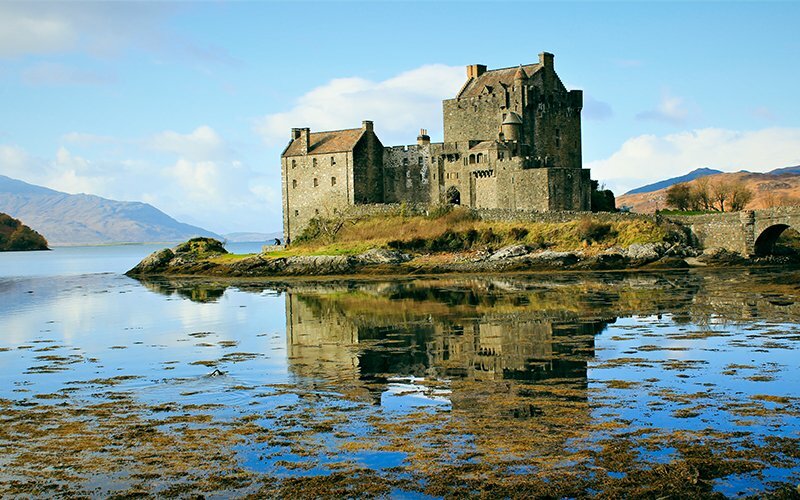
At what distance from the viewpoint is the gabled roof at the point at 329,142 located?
64625mm

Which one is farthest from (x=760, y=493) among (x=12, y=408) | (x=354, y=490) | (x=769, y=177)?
(x=769, y=177)

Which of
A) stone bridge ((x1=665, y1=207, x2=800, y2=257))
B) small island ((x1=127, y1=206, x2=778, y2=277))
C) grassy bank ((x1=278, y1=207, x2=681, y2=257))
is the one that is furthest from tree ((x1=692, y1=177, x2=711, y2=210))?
grassy bank ((x1=278, y1=207, x2=681, y2=257))

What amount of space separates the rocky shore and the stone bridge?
115cm

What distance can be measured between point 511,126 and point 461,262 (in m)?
11.2

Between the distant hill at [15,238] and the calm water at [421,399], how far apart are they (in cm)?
14906

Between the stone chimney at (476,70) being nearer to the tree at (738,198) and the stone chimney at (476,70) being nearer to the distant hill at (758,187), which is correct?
the tree at (738,198)

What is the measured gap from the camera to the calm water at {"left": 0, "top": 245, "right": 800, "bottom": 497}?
43.2 feet

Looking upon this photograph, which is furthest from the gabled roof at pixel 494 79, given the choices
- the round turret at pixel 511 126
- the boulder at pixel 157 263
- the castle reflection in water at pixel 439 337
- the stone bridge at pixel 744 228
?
the boulder at pixel 157 263

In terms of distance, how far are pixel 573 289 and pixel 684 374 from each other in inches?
807

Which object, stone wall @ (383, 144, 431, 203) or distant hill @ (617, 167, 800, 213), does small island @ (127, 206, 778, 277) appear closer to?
stone wall @ (383, 144, 431, 203)

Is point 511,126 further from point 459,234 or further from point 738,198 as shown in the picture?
point 738,198

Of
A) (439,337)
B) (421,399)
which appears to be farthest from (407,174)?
(421,399)

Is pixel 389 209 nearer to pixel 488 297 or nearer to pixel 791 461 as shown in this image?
pixel 488 297

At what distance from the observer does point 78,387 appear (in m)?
21.2
